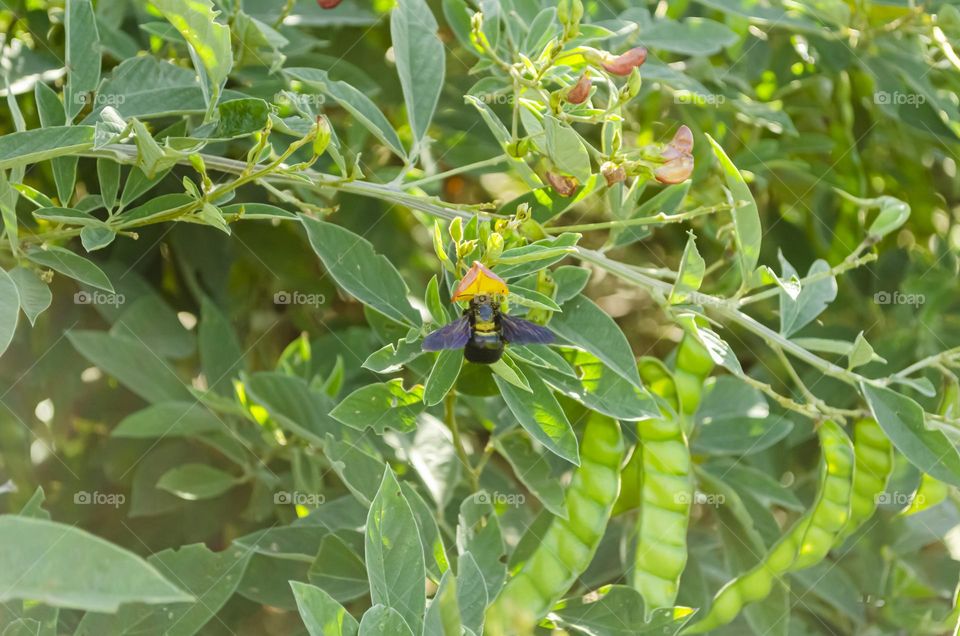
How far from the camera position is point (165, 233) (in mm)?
1266

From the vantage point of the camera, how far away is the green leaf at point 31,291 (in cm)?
86

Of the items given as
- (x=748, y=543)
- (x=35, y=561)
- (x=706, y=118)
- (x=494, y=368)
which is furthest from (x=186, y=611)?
(x=706, y=118)

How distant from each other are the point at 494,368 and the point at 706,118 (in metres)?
0.68

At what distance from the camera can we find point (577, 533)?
3.38ft

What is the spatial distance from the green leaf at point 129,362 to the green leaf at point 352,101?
1.51ft

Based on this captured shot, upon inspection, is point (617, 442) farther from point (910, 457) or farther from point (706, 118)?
point (706, 118)

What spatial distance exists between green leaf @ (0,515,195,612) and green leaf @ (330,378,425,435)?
1.37 ft

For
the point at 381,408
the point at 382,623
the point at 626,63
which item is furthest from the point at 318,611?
the point at 626,63

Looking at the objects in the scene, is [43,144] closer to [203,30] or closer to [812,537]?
[203,30]

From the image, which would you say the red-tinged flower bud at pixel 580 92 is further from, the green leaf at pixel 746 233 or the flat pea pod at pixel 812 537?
the flat pea pod at pixel 812 537

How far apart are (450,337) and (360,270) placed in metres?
0.17

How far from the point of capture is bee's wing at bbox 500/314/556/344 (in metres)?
0.85

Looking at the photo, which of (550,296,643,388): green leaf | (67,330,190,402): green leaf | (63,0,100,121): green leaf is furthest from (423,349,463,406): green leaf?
(67,330,190,402): green leaf

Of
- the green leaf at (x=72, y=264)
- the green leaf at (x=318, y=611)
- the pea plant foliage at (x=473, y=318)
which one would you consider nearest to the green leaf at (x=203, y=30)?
the pea plant foliage at (x=473, y=318)
